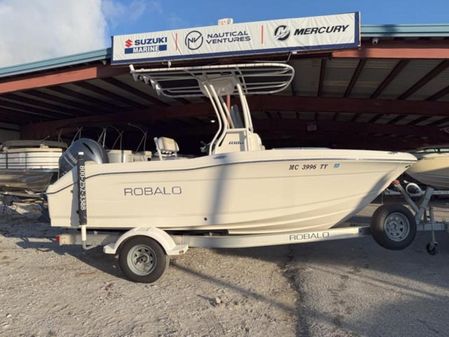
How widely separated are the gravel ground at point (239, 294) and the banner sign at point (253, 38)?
335 centimetres

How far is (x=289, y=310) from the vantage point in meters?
4.26

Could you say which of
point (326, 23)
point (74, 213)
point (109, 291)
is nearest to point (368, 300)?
point (109, 291)

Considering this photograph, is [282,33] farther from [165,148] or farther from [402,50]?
[165,148]

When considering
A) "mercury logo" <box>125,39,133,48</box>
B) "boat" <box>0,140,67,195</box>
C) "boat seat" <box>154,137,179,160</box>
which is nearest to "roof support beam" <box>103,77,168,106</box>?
"boat" <box>0,140,67,195</box>

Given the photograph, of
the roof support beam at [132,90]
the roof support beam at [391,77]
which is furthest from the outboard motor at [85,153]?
the roof support beam at [391,77]

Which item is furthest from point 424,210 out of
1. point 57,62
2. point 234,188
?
point 57,62

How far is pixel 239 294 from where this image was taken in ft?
15.6

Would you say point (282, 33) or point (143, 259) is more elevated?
point (282, 33)

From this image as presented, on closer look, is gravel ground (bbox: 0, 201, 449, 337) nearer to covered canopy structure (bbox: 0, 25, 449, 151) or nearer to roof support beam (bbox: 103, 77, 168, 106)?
covered canopy structure (bbox: 0, 25, 449, 151)

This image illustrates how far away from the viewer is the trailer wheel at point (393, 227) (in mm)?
5275

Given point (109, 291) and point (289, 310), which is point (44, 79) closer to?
point (109, 291)

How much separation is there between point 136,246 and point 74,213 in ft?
3.33

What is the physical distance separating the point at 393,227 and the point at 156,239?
2923mm

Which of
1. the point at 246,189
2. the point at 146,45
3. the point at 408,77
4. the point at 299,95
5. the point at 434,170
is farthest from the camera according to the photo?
the point at 299,95
